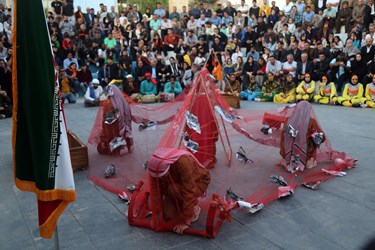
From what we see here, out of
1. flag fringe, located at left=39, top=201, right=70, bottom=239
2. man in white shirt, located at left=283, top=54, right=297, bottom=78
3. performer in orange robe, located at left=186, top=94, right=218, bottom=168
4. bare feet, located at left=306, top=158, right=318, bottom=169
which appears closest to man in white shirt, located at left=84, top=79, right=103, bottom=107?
man in white shirt, located at left=283, top=54, right=297, bottom=78

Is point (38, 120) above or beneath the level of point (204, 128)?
above

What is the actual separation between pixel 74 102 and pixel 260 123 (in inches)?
296

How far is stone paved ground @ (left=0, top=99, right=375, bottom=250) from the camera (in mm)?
3512

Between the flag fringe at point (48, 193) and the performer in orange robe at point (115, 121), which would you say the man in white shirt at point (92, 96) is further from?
the flag fringe at point (48, 193)

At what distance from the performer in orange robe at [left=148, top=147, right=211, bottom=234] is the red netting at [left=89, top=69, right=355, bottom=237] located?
12mm

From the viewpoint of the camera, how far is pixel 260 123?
21.2 feet

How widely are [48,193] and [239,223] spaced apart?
2061 mm

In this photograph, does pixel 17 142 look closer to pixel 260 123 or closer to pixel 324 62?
pixel 260 123

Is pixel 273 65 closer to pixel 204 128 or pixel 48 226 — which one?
pixel 204 128

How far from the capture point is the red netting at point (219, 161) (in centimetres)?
384

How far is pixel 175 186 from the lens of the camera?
361 centimetres

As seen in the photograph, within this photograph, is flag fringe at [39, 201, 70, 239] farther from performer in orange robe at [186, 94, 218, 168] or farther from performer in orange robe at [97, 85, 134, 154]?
performer in orange robe at [97, 85, 134, 154]

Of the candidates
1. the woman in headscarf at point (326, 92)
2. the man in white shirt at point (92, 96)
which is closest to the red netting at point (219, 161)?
the man in white shirt at point (92, 96)

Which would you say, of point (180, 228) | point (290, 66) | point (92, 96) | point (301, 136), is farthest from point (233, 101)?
point (180, 228)
